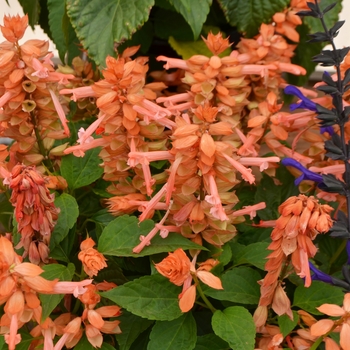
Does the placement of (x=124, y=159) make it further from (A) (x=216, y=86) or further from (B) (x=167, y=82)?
(B) (x=167, y=82)

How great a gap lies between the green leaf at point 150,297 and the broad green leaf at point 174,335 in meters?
0.01

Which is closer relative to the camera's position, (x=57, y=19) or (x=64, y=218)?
(x=64, y=218)

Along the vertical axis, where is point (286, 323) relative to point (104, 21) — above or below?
below

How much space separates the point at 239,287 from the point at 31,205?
0.17 metres

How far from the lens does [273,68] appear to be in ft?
1.70

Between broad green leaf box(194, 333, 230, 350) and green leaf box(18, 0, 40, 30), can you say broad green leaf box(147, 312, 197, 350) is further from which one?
green leaf box(18, 0, 40, 30)

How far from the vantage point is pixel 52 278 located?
39 cm

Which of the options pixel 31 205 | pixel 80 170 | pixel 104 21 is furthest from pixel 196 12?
pixel 31 205

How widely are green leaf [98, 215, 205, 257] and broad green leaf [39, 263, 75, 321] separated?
31 millimetres

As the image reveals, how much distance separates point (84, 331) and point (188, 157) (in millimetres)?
159

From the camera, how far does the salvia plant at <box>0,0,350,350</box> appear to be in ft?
1.17

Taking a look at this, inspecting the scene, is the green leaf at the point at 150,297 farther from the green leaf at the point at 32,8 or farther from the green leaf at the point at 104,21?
the green leaf at the point at 32,8

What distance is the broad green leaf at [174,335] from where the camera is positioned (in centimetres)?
39

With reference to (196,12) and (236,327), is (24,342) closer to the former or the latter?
(236,327)
